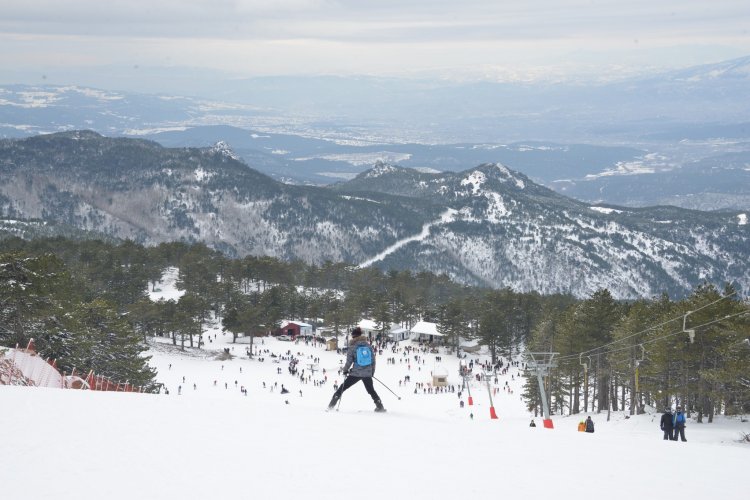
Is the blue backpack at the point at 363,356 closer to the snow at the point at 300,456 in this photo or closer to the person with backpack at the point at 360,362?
the person with backpack at the point at 360,362

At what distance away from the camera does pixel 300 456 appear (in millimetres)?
13234

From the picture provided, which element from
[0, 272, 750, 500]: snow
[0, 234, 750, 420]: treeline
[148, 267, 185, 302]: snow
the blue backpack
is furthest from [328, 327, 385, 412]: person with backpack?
[148, 267, 185, 302]: snow

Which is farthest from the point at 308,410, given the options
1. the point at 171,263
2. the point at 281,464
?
the point at 171,263

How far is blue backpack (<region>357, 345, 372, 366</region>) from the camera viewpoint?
17531 mm

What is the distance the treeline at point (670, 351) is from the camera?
34.4 m

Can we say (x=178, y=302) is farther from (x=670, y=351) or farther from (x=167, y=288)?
(x=670, y=351)

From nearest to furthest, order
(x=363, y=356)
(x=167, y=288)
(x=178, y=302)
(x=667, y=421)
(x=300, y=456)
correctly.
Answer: (x=300, y=456) < (x=363, y=356) < (x=667, y=421) < (x=178, y=302) < (x=167, y=288)

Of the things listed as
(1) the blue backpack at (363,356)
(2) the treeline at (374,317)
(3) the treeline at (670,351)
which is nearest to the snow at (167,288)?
(2) the treeline at (374,317)

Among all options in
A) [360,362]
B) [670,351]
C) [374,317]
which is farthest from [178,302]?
[360,362]

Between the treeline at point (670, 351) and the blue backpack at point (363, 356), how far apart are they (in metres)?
14.1

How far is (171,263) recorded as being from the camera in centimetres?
12638

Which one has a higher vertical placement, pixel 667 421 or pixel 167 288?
pixel 167 288

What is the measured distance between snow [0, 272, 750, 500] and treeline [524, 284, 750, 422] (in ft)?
43.0

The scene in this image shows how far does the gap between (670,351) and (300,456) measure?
29.8 meters
